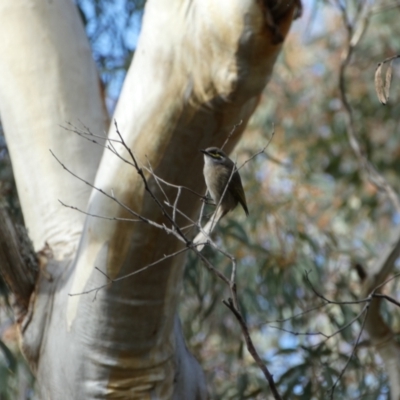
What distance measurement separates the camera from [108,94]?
4348 mm

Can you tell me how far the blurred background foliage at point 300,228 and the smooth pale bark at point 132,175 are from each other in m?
0.25

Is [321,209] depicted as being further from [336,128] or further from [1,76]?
[1,76]

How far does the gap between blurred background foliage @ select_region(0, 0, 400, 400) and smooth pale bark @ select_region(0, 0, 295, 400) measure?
0.82 feet

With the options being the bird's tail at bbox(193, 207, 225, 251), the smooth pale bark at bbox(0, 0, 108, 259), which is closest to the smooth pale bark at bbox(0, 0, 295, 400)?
the smooth pale bark at bbox(0, 0, 108, 259)

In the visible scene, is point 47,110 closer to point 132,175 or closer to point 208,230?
point 132,175

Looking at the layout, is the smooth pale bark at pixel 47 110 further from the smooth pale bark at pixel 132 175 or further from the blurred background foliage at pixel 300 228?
the blurred background foliage at pixel 300 228

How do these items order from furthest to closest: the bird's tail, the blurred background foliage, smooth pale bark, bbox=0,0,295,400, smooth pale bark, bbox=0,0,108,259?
1. the blurred background foliage
2. smooth pale bark, bbox=0,0,108,259
3. smooth pale bark, bbox=0,0,295,400
4. the bird's tail

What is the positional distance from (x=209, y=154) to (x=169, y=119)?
0.55ft

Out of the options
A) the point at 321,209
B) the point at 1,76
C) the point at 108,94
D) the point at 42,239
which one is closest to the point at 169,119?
the point at 42,239

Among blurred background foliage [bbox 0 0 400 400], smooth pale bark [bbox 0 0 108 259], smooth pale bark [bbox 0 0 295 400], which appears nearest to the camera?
smooth pale bark [bbox 0 0 295 400]

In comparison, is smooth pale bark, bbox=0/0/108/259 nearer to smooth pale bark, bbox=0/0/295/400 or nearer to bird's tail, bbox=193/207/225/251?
smooth pale bark, bbox=0/0/295/400

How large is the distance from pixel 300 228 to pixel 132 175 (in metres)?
2.01

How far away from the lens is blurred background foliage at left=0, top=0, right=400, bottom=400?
3.43 m

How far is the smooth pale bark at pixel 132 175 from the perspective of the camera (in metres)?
1.94
